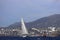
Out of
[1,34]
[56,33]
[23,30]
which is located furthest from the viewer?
[1,34]

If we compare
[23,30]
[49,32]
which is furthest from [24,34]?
[49,32]

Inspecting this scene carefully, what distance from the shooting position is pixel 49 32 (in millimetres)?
167625

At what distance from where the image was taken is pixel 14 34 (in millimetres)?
173625

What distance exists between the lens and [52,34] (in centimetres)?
16688

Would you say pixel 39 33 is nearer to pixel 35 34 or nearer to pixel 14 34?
pixel 35 34

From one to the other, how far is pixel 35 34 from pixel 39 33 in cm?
266

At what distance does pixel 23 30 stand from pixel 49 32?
85.9 feet

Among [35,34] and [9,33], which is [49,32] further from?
[9,33]

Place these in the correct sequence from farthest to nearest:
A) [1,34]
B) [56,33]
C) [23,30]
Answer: [1,34] < [56,33] < [23,30]

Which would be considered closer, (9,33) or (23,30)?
(23,30)

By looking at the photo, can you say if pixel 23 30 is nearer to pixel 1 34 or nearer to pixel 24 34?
pixel 24 34

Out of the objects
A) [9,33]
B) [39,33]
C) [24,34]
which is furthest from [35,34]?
[24,34]

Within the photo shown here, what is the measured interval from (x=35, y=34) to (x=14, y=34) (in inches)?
500

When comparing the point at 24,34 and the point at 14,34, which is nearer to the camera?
the point at 24,34
